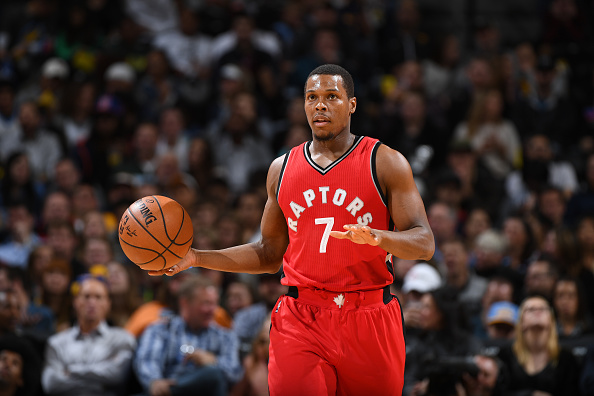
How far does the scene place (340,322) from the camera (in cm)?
429

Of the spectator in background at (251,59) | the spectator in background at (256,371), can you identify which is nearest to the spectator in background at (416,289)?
the spectator in background at (256,371)

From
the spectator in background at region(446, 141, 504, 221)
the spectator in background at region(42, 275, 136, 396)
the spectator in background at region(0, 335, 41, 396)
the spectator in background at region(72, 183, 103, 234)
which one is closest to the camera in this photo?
the spectator in background at region(0, 335, 41, 396)

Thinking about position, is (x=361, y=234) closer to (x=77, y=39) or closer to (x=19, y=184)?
(x=19, y=184)

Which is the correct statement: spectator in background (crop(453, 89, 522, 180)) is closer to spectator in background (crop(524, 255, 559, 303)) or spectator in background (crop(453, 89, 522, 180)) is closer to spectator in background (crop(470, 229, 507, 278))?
spectator in background (crop(470, 229, 507, 278))

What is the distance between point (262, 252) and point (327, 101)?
100cm

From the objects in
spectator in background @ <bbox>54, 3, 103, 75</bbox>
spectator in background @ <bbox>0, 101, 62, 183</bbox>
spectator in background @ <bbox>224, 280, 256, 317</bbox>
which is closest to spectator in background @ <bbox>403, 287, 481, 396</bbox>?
spectator in background @ <bbox>224, 280, 256, 317</bbox>

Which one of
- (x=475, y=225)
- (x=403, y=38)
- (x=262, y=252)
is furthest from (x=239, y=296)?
(x=403, y=38)

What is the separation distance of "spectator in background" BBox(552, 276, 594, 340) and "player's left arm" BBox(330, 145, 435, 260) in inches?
157

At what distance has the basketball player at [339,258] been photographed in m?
4.24

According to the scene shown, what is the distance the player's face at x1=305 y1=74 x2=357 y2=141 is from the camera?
442 cm

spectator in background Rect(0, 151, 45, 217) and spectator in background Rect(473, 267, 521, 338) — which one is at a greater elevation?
spectator in background Rect(0, 151, 45, 217)

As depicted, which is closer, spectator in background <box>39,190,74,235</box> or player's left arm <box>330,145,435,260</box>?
player's left arm <box>330,145,435,260</box>

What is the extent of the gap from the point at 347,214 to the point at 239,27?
829 centimetres

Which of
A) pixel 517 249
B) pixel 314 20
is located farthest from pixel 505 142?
pixel 314 20
